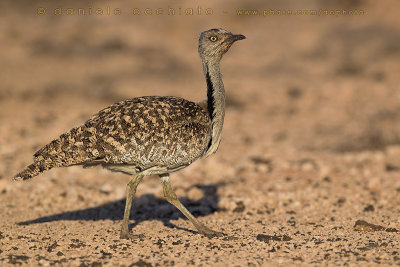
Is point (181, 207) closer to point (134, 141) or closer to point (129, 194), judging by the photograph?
point (129, 194)

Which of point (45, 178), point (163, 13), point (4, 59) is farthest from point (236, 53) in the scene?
point (45, 178)

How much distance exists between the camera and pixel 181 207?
548 centimetres

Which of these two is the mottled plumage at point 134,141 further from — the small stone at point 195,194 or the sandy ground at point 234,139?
the small stone at point 195,194

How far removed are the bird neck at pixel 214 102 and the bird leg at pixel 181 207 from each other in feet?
1.71

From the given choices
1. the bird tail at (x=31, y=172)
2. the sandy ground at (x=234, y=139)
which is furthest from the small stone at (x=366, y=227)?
the bird tail at (x=31, y=172)

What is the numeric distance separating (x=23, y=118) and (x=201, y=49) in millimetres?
7371

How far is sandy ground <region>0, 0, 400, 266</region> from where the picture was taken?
4973 mm

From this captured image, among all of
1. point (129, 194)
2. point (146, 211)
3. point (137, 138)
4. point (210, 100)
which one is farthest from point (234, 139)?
point (137, 138)

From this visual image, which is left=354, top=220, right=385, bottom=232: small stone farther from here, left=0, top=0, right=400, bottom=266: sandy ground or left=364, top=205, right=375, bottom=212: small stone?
left=364, top=205, right=375, bottom=212: small stone

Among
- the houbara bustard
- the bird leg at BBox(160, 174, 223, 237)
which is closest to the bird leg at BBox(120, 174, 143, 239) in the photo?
the houbara bustard

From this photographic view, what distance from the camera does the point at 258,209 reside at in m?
6.63

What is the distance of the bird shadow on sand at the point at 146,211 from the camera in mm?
6241

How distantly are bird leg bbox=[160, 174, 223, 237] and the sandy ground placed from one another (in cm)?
11

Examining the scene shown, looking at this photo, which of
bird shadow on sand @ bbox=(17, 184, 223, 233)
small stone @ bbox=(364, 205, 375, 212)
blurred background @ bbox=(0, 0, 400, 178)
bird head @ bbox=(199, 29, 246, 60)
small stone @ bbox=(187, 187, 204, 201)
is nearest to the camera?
bird head @ bbox=(199, 29, 246, 60)
